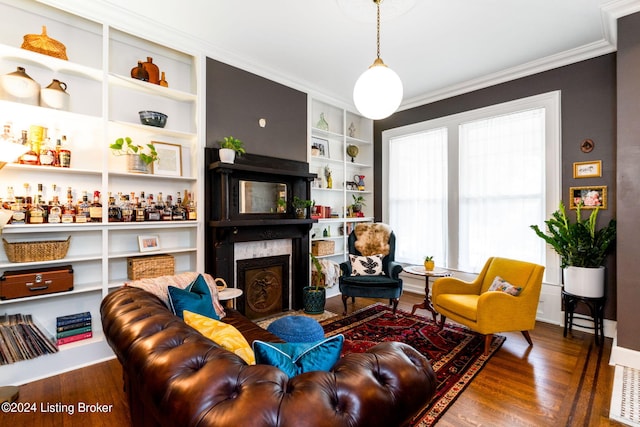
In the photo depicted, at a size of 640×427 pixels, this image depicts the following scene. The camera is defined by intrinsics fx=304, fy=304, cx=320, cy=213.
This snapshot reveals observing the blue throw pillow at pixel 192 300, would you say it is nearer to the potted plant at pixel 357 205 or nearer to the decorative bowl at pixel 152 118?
→ the decorative bowl at pixel 152 118

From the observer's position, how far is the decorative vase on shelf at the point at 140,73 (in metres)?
2.91

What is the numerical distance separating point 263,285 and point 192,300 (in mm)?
1821

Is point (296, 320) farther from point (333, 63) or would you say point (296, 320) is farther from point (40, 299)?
point (333, 63)

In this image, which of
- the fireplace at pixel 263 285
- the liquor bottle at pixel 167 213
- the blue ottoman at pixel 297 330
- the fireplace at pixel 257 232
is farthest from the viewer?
the fireplace at pixel 263 285

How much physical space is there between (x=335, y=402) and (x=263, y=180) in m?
3.07

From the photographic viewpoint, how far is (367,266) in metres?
3.93

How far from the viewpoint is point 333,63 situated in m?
3.67

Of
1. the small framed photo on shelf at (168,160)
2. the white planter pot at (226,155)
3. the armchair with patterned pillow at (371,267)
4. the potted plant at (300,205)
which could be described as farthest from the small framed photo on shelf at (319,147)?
the small framed photo on shelf at (168,160)

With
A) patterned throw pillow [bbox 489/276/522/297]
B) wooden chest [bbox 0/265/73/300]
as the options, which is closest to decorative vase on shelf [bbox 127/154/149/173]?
wooden chest [bbox 0/265/73/300]

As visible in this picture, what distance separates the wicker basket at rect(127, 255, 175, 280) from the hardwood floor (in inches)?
30.4

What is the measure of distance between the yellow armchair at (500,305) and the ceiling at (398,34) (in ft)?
7.60

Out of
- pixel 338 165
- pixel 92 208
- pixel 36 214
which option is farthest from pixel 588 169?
pixel 36 214

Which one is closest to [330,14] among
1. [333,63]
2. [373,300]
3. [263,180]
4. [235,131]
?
[333,63]

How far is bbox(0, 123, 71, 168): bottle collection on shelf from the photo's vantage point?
2.36m
